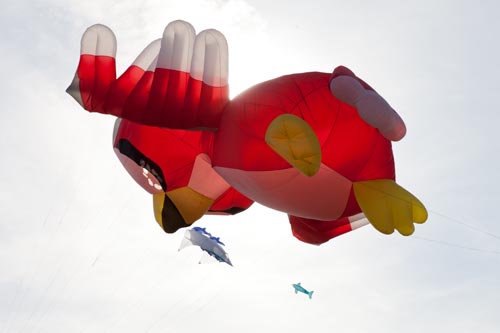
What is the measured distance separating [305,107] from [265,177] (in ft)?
3.57

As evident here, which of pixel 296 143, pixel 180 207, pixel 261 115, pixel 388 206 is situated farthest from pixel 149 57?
pixel 388 206

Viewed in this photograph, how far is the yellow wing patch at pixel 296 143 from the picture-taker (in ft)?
25.9

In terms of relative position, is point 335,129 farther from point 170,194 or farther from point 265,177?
point 170,194

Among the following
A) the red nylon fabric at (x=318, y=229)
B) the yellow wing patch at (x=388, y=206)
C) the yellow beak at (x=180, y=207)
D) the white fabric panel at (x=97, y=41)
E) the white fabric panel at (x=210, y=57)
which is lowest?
the yellow wing patch at (x=388, y=206)

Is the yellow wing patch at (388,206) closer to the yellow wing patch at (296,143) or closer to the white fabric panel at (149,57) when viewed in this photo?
the yellow wing patch at (296,143)

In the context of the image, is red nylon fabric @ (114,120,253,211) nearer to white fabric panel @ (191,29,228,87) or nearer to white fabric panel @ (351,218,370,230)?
white fabric panel @ (191,29,228,87)

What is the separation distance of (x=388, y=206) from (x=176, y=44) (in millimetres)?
3563

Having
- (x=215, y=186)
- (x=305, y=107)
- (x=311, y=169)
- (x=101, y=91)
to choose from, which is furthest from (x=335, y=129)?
(x=101, y=91)

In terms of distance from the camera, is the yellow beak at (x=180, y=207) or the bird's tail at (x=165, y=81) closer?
the bird's tail at (x=165, y=81)

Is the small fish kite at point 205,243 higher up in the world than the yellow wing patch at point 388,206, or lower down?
higher up

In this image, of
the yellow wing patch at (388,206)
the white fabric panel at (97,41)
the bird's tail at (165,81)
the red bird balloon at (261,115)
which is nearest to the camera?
the yellow wing patch at (388,206)

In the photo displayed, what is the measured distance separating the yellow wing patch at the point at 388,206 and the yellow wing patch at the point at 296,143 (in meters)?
1.22

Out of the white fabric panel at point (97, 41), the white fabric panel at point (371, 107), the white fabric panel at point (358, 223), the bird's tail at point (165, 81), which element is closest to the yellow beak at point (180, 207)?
the bird's tail at point (165, 81)

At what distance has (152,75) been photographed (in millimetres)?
9070
